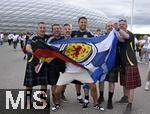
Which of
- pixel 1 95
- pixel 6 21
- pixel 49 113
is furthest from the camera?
pixel 6 21

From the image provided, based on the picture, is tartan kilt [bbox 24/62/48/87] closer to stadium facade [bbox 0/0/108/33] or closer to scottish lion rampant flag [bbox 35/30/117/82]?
scottish lion rampant flag [bbox 35/30/117/82]

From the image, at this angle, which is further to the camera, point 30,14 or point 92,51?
point 30,14

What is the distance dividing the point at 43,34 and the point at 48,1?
85.5 metres

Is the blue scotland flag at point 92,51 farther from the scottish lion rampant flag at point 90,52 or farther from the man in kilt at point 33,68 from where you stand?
the man in kilt at point 33,68

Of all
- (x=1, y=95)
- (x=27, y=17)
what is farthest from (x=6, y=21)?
(x=1, y=95)

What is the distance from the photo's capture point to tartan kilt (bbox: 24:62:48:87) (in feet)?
28.7

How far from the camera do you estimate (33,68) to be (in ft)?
28.7

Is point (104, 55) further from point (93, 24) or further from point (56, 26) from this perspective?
point (93, 24)

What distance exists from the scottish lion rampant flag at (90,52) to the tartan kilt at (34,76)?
39 cm

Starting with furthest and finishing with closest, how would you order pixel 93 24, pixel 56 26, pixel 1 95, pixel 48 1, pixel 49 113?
pixel 93 24, pixel 48 1, pixel 1 95, pixel 56 26, pixel 49 113

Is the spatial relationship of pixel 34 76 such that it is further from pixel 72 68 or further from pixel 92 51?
pixel 92 51

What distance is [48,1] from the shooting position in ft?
307

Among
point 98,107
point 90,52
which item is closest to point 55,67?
point 90,52

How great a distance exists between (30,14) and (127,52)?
81312 millimetres
